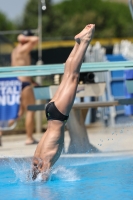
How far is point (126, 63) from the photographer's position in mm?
6008

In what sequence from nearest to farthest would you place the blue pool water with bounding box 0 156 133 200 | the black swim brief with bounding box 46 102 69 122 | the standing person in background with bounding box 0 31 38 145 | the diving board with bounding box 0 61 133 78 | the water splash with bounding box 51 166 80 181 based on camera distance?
1. the blue pool water with bounding box 0 156 133 200
2. the black swim brief with bounding box 46 102 69 122
3. the water splash with bounding box 51 166 80 181
4. the diving board with bounding box 0 61 133 78
5. the standing person in background with bounding box 0 31 38 145

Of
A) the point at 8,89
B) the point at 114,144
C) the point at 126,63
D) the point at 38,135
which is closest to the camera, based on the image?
the point at 126,63

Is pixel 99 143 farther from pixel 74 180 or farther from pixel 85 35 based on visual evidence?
pixel 85 35

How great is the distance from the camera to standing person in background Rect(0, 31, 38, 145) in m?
8.38

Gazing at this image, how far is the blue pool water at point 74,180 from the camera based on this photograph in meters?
4.44

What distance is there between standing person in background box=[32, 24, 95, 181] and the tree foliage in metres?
41.3

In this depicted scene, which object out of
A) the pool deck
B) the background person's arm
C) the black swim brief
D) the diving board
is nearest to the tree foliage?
the background person's arm

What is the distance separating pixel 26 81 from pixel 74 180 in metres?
3.74

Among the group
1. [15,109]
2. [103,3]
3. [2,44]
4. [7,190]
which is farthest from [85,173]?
[103,3]

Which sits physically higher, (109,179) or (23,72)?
(23,72)

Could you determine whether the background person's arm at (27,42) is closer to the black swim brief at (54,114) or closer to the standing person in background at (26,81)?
the standing person in background at (26,81)

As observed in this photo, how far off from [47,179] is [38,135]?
4.40 metres

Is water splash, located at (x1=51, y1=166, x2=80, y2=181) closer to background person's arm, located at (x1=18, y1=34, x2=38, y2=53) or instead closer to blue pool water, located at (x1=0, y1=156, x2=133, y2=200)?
blue pool water, located at (x1=0, y1=156, x2=133, y2=200)

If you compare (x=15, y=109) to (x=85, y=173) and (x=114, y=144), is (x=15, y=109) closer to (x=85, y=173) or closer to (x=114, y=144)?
(x=114, y=144)
